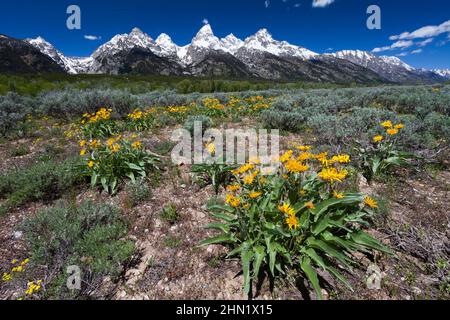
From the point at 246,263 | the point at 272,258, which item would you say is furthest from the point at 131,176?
the point at 272,258

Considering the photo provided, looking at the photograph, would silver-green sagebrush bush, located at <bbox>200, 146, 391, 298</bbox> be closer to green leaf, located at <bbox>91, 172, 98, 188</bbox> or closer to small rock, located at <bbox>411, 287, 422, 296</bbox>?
Result: small rock, located at <bbox>411, 287, 422, 296</bbox>

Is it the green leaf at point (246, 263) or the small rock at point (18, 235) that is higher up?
the green leaf at point (246, 263)

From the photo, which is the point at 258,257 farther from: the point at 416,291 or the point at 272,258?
the point at 416,291

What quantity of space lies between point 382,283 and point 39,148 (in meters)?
8.20

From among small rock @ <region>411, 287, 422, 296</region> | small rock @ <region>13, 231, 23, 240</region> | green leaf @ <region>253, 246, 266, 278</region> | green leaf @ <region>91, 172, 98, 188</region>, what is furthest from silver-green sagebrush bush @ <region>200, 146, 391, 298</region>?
small rock @ <region>13, 231, 23, 240</region>

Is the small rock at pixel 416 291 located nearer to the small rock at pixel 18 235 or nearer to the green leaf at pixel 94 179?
the green leaf at pixel 94 179

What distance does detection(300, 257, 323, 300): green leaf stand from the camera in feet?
6.46

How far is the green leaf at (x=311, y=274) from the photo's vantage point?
1.97 meters

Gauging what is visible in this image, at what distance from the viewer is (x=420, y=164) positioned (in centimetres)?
439

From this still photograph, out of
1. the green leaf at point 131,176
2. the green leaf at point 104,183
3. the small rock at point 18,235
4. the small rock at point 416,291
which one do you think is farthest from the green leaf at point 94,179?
the small rock at point 416,291

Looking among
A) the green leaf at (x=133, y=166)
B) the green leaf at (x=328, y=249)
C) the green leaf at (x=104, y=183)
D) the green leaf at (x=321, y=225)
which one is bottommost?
the green leaf at (x=328, y=249)

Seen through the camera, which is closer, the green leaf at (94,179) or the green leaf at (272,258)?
the green leaf at (272,258)
